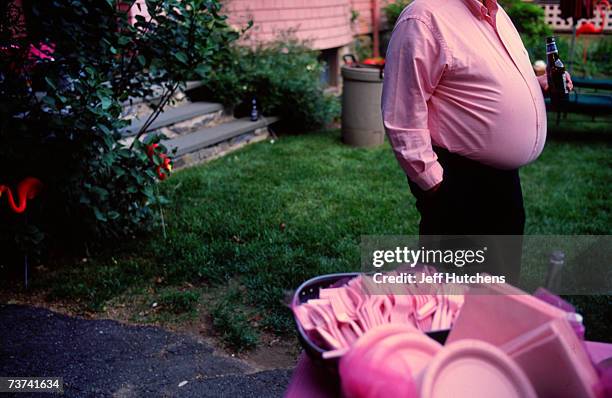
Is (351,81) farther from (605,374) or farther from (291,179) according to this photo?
(605,374)

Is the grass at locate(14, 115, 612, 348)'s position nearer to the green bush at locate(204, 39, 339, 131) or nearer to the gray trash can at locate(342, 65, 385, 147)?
the gray trash can at locate(342, 65, 385, 147)

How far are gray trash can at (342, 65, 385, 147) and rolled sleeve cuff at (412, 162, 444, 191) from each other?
501cm

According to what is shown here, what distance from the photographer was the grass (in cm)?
389

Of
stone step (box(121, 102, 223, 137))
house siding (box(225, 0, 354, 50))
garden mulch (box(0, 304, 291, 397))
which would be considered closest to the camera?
garden mulch (box(0, 304, 291, 397))

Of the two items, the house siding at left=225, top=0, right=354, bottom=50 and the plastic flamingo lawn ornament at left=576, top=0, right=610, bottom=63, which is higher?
the house siding at left=225, top=0, right=354, bottom=50

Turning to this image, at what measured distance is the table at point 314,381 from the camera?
143 cm

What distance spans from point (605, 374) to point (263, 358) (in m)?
2.45

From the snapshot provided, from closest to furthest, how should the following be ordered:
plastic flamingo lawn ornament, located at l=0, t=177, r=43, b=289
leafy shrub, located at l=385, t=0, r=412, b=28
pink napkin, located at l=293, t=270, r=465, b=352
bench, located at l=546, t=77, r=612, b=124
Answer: pink napkin, located at l=293, t=270, r=465, b=352
plastic flamingo lawn ornament, located at l=0, t=177, r=43, b=289
bench, located at l=546, t=77, r=612, b=124
leafy shrub, located at l=385, t=0, r=412, b=28

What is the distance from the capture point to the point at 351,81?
7359 mm

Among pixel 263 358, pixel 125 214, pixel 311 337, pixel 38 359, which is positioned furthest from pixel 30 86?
pixel 311 337

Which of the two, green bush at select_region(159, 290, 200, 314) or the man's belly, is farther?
green bush at select_region(159, 290, 200, 314)

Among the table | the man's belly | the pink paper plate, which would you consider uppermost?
the man's belly

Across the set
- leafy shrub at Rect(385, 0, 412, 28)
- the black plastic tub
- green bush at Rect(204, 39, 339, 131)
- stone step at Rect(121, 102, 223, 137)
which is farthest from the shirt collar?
leafy shrub at Rect(385, 0, 412, 28)

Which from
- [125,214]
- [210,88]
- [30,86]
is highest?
[30,86]
